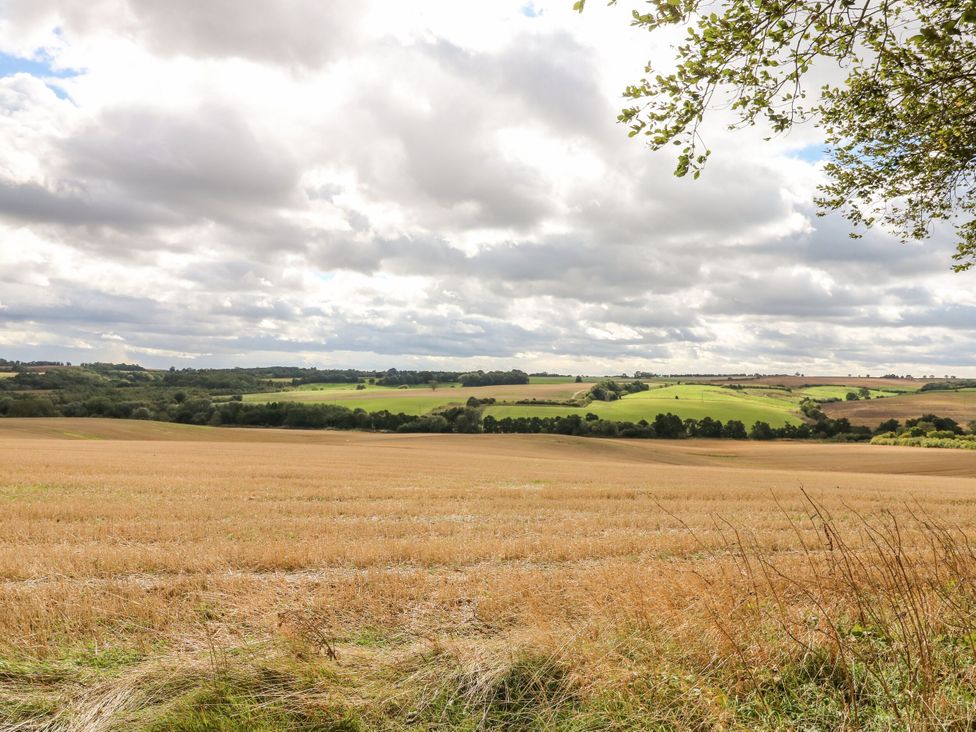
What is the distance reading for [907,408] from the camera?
9375 cm

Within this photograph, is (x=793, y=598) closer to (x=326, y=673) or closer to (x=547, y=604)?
(x=547, y=604)

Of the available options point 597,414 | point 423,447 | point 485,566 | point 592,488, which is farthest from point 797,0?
point 597,414

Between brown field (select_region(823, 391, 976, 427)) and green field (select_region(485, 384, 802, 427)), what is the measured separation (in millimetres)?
7845

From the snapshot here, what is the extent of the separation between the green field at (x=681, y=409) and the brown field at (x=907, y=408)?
7.85 meters

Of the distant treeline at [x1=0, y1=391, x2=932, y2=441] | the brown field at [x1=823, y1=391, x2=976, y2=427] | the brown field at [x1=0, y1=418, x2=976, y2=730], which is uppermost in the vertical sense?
the brown field at [x1=0, y1=418, x2=976, y2=730]

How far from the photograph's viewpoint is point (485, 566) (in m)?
10.8

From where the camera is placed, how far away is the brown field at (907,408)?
87625 mm

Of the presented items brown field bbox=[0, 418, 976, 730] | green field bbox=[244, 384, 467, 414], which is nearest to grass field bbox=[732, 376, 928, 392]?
green field bbox=[244, 384, 467, 414]

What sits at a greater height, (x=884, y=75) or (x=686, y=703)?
(x=884, y=75)

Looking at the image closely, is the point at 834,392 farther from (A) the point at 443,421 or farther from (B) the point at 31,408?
(B) the point at 31,408

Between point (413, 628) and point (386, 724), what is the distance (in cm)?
274

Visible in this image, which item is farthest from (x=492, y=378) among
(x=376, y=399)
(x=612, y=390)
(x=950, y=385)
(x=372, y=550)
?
(x=372, y=550)

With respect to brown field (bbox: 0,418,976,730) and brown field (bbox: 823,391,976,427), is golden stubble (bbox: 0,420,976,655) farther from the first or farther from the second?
brown field (bbox: 823,391,976,427)

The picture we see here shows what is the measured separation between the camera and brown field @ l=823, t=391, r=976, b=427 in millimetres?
87625
